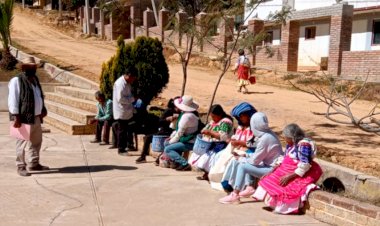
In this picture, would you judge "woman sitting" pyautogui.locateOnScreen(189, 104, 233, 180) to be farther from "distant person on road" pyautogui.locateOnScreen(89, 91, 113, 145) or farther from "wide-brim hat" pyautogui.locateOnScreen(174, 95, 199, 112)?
"distant person on road" pyautogui.locateOnScreen(89, 91, 113, 145)

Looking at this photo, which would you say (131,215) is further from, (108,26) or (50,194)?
(108,26)

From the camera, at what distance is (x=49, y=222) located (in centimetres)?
489

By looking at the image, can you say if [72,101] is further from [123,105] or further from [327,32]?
[327,32]

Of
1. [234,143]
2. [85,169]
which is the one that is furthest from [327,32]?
[234,143]

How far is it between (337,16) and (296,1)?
9.22 meters

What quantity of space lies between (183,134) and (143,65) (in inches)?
127

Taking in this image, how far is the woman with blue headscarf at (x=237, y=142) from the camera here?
6020 millimetres

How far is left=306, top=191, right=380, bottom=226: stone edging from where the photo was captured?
4566 millimetres

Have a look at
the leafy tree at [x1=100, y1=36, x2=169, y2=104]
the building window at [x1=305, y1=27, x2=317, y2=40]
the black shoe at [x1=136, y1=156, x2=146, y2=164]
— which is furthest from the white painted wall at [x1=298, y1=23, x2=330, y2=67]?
the black shoe at [x1=136, y1=156, x2=146, y2=164]

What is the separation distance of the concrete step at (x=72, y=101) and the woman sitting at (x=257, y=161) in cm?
627

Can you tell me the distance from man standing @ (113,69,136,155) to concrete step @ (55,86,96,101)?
167 inches

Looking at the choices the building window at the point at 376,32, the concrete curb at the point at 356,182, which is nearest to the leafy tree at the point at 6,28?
the concrete curb at the point at 356,182

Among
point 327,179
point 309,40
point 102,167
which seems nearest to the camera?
point 327,179

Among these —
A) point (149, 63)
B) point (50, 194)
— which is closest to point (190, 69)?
point (149, 63)
